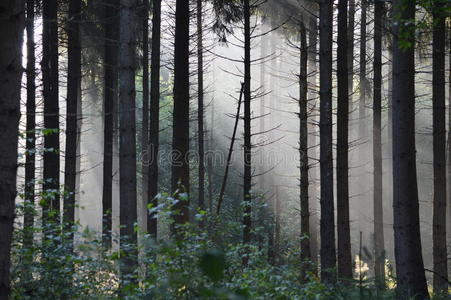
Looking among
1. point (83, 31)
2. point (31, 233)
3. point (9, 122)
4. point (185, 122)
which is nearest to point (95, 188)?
point (83, 31)

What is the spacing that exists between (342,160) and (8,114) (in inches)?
360

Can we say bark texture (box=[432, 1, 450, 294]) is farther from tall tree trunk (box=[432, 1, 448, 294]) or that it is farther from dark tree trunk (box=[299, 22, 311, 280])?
dark tree trunk (box=[299, 22, 311, 280])

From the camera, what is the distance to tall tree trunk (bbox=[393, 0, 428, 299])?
8.04m

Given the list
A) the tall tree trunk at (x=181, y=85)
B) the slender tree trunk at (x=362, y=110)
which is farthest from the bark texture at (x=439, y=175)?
the tall tree trunk at (x=181, y=85)

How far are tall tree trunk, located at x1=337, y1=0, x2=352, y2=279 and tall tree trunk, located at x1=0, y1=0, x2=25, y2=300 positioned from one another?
882 cm

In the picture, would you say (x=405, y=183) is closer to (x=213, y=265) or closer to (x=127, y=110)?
(x=127, y=110)

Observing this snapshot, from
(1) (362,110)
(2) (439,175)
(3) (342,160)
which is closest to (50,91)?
(3) (342,160)

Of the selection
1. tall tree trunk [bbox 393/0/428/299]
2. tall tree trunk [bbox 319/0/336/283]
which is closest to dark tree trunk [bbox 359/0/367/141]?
tall tree trunk [bbox 319/0/336/283]

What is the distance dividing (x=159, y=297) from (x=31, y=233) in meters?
2.58

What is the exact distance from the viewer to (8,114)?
463 cm

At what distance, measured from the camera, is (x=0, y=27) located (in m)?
4.58

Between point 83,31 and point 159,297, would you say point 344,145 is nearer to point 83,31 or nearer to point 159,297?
point 159,297

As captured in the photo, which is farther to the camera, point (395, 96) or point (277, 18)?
point (277, 18)

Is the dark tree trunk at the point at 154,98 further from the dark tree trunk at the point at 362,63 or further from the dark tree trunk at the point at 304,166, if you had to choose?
the dark tree trunk at the point at 362,63
